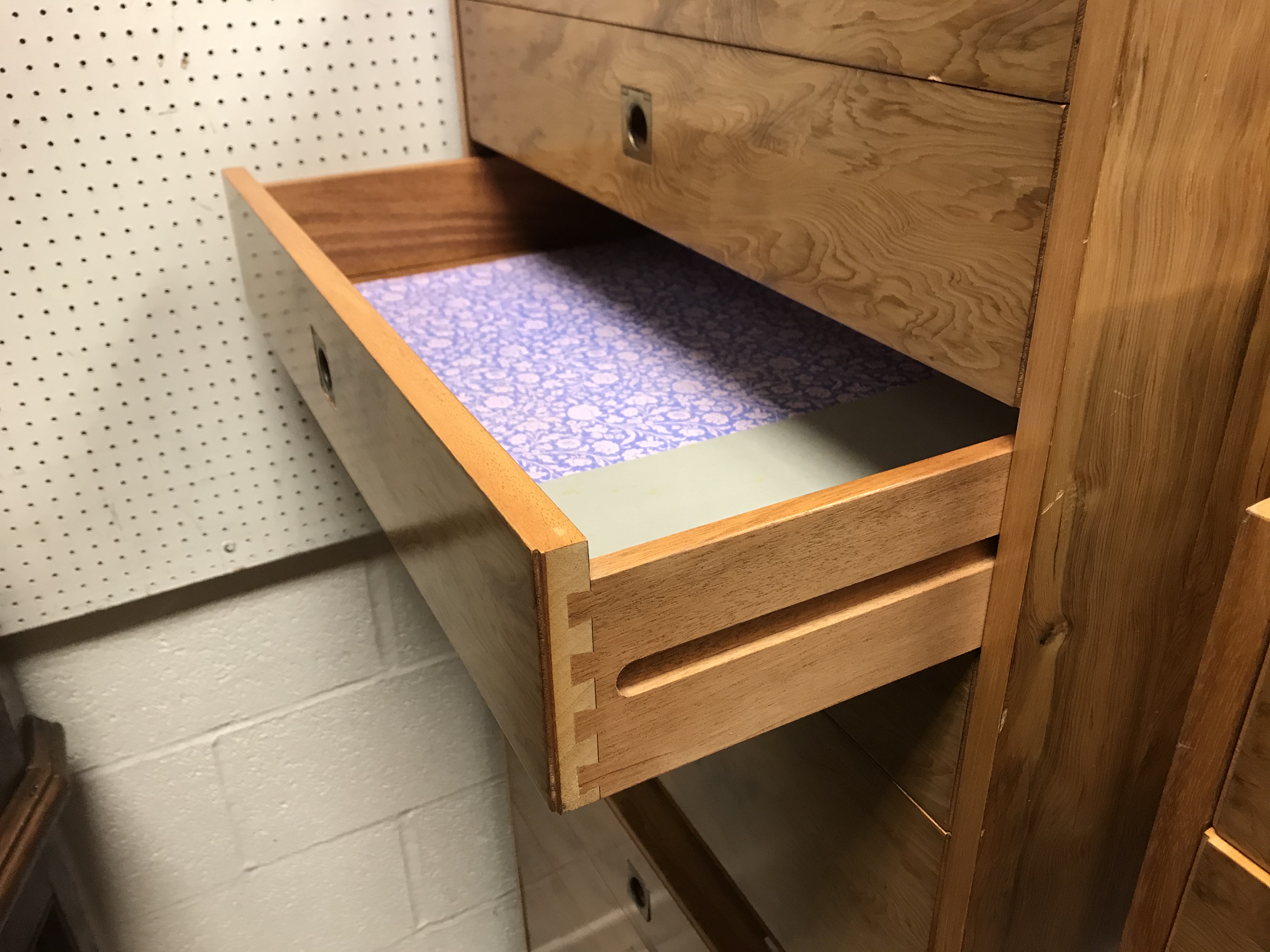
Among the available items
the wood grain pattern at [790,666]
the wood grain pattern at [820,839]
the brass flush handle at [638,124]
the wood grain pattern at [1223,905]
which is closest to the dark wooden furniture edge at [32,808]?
the wood grain pattern at [820,839]

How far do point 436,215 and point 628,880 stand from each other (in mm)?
753

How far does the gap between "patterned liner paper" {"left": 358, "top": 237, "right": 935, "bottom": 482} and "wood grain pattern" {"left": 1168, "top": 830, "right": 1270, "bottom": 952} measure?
0.37 meters

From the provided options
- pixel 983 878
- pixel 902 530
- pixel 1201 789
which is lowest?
pixel 983 878

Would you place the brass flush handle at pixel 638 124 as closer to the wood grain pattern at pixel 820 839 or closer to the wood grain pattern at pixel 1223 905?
the wood grain pattern at pixel 820 839

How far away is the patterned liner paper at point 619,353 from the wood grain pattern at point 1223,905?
14.6 inches

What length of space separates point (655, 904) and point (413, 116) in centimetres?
88

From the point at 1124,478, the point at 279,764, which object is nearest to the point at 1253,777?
the point at 1124,478

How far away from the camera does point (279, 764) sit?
132 cm

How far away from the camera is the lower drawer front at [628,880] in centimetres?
100

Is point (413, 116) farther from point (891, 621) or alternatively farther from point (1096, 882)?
point (1096, 882)

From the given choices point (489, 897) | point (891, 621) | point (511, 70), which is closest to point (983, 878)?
point (891, 621)

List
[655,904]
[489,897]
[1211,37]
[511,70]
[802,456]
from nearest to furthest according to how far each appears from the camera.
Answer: [1211,37]
[802,456]
[511,70]
[655,904]
[489,897]

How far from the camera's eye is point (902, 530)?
1.71 feet

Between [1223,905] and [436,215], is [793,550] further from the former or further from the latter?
[436,215]
